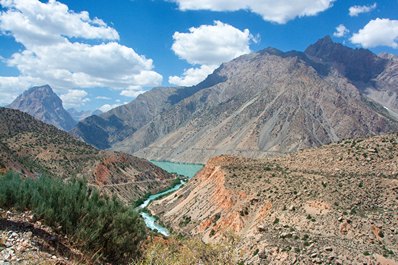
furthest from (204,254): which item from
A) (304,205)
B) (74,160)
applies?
(74,160)

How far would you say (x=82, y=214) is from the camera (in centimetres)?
2344

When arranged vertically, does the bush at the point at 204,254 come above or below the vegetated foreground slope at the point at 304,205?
above

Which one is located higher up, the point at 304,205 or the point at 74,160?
the point at 304,205

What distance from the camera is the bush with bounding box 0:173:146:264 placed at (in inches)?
840

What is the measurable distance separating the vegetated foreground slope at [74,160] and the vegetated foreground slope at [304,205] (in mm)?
32989

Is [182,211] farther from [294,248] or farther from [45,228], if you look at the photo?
[45,228]

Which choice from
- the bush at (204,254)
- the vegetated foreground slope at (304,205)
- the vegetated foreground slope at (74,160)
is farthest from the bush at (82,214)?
the vegetated foreground slope at (74,160)

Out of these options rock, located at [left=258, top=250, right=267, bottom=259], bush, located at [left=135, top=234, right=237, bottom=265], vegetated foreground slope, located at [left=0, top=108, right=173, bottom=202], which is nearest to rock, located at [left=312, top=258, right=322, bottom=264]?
rock, located at [left=258, top=250, right=267, bottom=259]

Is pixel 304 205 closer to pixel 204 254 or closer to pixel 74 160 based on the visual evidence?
pixel 204 254

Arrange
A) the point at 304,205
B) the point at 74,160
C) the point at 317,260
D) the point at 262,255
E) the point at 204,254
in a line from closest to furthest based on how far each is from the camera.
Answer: the point at 204,254 → the point at 317,260 → the point at 262,255 → the point at 304,205 → the point at 74,160

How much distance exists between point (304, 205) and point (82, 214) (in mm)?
39397

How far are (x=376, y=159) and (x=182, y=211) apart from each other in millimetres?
39439

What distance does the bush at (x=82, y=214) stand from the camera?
2133 centimetres

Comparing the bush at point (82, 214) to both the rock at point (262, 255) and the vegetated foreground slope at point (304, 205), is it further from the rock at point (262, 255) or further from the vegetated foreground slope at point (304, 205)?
the rock at point (262, 255)
